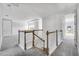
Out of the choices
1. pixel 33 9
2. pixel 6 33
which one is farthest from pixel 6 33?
pixel 33 9

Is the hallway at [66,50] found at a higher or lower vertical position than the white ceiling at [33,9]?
lower

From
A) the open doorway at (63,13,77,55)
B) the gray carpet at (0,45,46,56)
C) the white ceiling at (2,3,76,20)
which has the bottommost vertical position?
the gray carpet at (0,45,46,56)

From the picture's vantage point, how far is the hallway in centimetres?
133

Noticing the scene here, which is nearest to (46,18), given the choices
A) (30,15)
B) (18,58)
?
(30,15)

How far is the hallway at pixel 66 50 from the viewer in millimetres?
1334

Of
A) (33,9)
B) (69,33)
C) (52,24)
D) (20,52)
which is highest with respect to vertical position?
(33,9)

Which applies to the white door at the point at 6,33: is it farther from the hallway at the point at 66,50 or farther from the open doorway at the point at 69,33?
the open doorway at the point at 69,33

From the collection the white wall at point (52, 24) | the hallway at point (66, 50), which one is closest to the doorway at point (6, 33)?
the white wall at point (52, 24)

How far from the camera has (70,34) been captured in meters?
1.35

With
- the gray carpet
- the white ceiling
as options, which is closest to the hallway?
the gray carpet

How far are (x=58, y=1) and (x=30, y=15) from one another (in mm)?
506

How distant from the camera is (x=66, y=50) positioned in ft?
4.42

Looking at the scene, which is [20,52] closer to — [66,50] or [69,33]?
[66,50]

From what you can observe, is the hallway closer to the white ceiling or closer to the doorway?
the white ceiling
